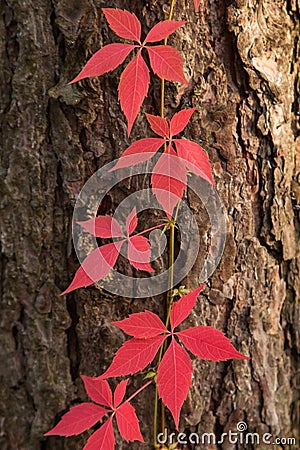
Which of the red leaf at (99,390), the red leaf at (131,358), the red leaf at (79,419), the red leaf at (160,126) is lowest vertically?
the red leaf at (79,419)

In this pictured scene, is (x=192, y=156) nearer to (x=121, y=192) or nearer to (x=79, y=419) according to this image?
(x=121, y=192)

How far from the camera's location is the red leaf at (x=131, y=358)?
946 mm

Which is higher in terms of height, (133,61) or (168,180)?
(133,61)

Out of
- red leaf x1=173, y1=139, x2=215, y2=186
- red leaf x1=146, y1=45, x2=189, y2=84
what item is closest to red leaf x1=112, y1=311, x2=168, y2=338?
red leaf x1=173, y1=139, x2=215, y2=186

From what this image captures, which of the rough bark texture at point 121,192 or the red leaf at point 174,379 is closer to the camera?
the red leaf at point 174,379

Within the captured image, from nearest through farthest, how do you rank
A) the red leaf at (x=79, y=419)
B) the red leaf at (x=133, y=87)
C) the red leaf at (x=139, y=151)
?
the red leaf at (x=133, y=87) < the red leaf at (x=139, y=151) < the red leaf at (x=79, y=419)

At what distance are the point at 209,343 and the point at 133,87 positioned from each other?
50cm

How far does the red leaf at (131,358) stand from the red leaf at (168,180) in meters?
0.27

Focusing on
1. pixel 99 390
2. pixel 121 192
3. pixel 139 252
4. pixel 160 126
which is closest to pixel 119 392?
pixel 99 390

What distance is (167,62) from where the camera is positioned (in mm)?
902

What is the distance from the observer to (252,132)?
1.14 m

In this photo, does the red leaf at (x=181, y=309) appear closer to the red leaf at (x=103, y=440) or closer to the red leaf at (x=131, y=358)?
the red leaf at (x=131, y=358)

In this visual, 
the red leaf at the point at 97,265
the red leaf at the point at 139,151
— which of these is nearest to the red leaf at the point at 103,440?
the red leaf at the point at 97,265

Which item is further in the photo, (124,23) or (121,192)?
(121,192)
